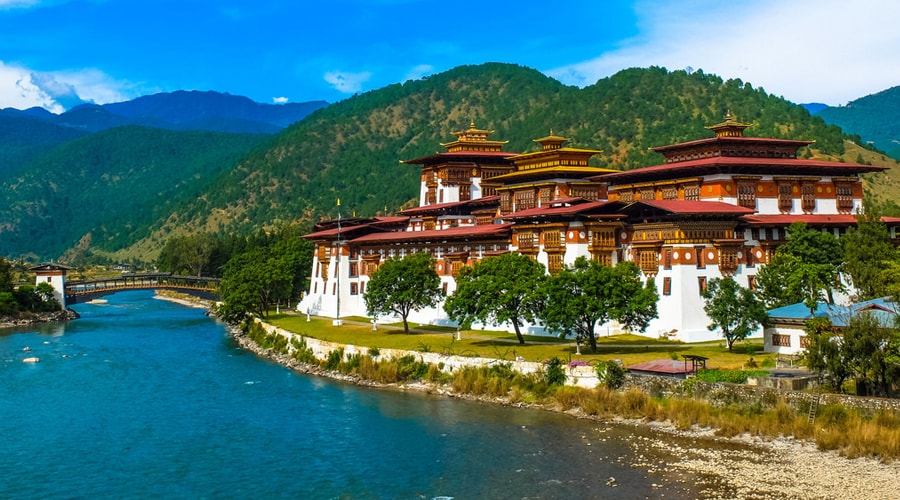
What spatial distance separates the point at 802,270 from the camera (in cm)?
6244

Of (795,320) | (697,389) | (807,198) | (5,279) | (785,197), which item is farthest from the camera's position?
(5,279)

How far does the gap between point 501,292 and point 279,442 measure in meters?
24.2

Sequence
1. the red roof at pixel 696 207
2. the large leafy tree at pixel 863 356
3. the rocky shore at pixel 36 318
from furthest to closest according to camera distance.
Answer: the rocky shore at pixel 36 318, the red roof at pixel 696 207, the large leafy tree at pixel 863 356

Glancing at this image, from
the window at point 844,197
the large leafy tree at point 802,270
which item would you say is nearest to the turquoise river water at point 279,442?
the large leafy tree at point 802,270

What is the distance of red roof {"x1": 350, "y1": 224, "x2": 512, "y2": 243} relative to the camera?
267 ft

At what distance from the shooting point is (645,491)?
125 feet

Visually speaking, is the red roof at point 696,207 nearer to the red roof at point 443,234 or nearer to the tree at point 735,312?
the tree at point 735,312

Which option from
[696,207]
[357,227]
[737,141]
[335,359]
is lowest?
[335,359]

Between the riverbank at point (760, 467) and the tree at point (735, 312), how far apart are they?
13.8 metres

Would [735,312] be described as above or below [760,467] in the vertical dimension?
above

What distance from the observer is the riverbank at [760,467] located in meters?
37.2

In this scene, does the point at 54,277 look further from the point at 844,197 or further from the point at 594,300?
the point at 844,197

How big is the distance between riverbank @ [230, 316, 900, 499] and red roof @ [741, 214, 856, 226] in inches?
1155

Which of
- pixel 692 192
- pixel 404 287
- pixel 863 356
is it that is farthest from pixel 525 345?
pixel 863 356
